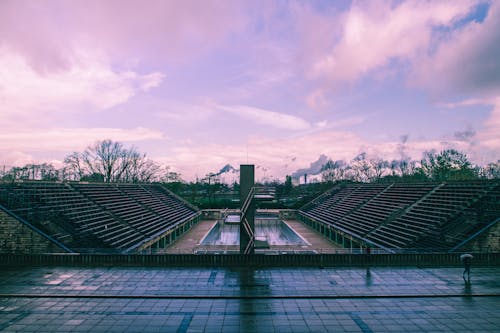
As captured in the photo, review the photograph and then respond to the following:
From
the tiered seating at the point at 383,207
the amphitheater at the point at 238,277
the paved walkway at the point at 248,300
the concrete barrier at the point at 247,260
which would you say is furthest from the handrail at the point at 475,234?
the tiered seating at the point at 383,207

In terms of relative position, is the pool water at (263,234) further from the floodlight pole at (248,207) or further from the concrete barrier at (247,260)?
the concrete barrier at (247,260)

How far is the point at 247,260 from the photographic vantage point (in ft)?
44.5

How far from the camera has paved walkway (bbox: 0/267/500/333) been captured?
332 inches

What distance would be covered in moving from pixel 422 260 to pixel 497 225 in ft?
33.8

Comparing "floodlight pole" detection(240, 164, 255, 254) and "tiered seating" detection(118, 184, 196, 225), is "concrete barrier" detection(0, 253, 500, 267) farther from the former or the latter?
"tiered seating" detection(118, 184, 196, 225)

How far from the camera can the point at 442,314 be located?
29.7 feet

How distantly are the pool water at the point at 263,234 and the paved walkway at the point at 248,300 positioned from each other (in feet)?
60.2

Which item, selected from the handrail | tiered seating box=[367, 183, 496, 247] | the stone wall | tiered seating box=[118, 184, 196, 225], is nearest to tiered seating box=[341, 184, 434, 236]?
tiered seating box=[367, 183, 496, 247]

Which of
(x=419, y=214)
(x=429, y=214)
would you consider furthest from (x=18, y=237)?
(x=429, y=214)

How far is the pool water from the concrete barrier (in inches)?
666

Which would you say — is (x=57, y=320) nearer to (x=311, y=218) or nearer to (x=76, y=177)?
(x=311, y=218)

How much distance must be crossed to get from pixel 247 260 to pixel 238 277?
5.07 feet

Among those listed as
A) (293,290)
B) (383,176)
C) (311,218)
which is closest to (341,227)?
(311,218)

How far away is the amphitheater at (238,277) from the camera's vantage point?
8.73m
